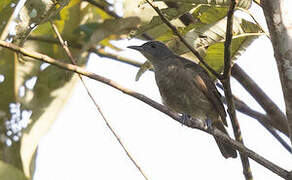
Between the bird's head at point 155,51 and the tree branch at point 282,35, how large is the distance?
2354mm

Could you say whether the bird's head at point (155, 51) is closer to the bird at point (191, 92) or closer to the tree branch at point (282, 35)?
the bird at point (191, 92)

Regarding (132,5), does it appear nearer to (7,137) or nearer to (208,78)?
(208,78)

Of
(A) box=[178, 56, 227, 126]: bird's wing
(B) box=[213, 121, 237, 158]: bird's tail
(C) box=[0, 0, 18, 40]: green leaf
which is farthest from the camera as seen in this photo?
(B) box=[213, 121, 237, 158]: bird's tail

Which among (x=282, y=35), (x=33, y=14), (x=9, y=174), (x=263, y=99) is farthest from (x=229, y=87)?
(x=9, y=174)

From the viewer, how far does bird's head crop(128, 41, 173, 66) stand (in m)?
5.39

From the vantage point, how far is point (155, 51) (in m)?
5.69

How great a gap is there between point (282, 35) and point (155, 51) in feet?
9.84

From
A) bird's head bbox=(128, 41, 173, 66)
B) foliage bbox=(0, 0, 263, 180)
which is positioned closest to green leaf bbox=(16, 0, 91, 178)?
foliage bbox=(0, 0, 263, 180)

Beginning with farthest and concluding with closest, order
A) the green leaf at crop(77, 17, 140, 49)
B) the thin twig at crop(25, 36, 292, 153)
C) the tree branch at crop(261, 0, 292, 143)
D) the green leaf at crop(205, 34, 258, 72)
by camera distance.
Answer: the green leaf at crop(77, 17, 140, 49), the thin twig at crop(25, 36, 292, 153), the green leaf at crop(205, 34, 258, 72), the tree branch at crop(261, 0, 292, 143)

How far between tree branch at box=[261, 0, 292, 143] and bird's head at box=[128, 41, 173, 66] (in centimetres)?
235

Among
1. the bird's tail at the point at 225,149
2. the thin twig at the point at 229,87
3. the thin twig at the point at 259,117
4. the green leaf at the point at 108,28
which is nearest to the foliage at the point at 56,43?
the green leaf at the point at 108,28

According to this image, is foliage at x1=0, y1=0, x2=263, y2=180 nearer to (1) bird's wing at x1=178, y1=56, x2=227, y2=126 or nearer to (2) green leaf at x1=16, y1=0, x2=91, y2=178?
(2) green leaf at x1=16, y1=0, x2=91, y2=178

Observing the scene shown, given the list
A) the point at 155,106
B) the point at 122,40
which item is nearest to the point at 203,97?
the point at 122,40

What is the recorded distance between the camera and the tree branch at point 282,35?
2738 millimetres
